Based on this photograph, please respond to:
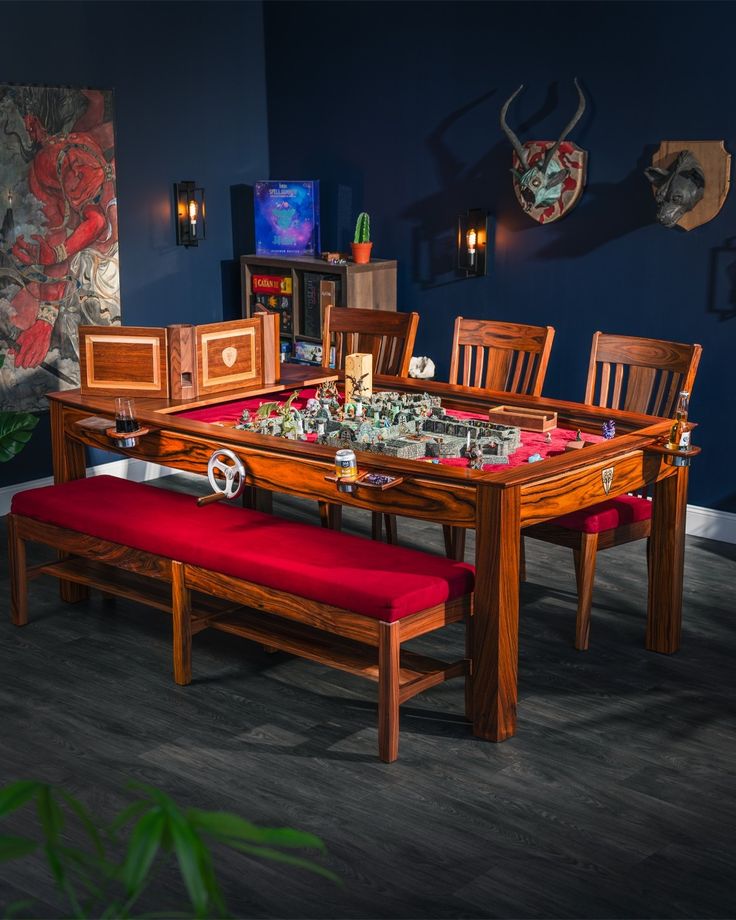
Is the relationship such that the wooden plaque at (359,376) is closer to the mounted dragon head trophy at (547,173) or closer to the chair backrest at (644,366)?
the chair backrest at (644,366)

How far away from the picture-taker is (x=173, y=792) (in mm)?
3055

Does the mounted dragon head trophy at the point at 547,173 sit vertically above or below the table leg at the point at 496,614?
above

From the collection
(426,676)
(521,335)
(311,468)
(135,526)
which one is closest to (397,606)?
(426,676)

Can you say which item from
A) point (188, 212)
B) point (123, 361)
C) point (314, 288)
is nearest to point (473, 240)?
point (314, 288)

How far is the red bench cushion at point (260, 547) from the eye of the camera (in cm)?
320

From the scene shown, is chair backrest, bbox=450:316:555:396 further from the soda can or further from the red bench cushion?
the soda can

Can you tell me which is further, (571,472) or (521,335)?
(521,335)

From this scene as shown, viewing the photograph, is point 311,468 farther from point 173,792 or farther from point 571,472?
point 173,792

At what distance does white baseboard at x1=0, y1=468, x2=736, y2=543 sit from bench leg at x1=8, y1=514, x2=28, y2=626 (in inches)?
49.3

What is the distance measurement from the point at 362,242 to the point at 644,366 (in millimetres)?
2184

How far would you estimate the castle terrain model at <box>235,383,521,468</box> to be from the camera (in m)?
3.53

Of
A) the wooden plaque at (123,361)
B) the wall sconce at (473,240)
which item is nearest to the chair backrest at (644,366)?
the wall sconce at (473,240)

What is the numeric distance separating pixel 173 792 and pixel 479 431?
1441mm

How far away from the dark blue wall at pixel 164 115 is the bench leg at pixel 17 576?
1.62 m
